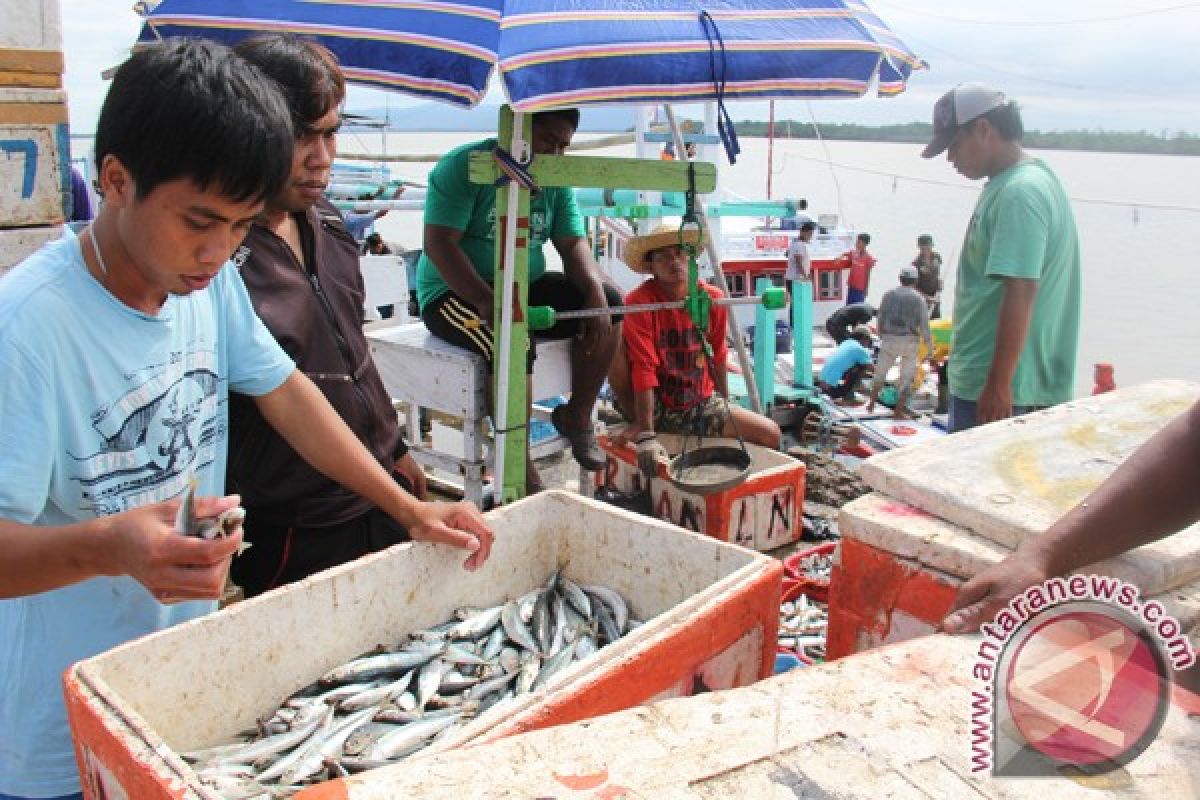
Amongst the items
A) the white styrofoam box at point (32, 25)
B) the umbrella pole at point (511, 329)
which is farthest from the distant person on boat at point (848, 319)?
the white styrofoam box at point (32, 25)

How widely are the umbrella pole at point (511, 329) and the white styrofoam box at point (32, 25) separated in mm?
1703

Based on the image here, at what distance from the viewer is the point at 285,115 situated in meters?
1.75

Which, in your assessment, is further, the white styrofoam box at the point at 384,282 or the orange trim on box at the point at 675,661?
the white styrofoam box at the point at 384,282

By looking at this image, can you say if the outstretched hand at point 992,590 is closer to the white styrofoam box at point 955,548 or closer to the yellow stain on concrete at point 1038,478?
the white styrofoam box at point 955,548

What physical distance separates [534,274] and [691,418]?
4.24 ft

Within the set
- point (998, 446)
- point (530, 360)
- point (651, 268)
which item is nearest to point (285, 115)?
point (998, 446)

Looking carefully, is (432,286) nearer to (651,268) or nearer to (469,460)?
(469,460)

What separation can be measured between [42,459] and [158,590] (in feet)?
1.03

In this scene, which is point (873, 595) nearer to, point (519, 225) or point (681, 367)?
point (519, 225)

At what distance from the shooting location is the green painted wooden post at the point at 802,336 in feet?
30.3

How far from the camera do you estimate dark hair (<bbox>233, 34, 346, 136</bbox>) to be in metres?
2.47

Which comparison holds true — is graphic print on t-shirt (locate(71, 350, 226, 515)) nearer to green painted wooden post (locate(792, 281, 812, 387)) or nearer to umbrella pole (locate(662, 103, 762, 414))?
umbrella pole (locate(662, 103, 762, 414))

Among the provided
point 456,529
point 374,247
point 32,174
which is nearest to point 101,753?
point 456,529

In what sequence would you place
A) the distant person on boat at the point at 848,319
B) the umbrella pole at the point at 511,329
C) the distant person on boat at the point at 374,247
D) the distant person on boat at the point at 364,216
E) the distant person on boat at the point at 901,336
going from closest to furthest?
the umbrella pole at the point at 511,329 < the distant person on boat at the point at 901,336 < the distant person on boat at the point at 364,216 < the distant person on boat at the point at 374,247 < the distant person on boat at the point at 848,319
